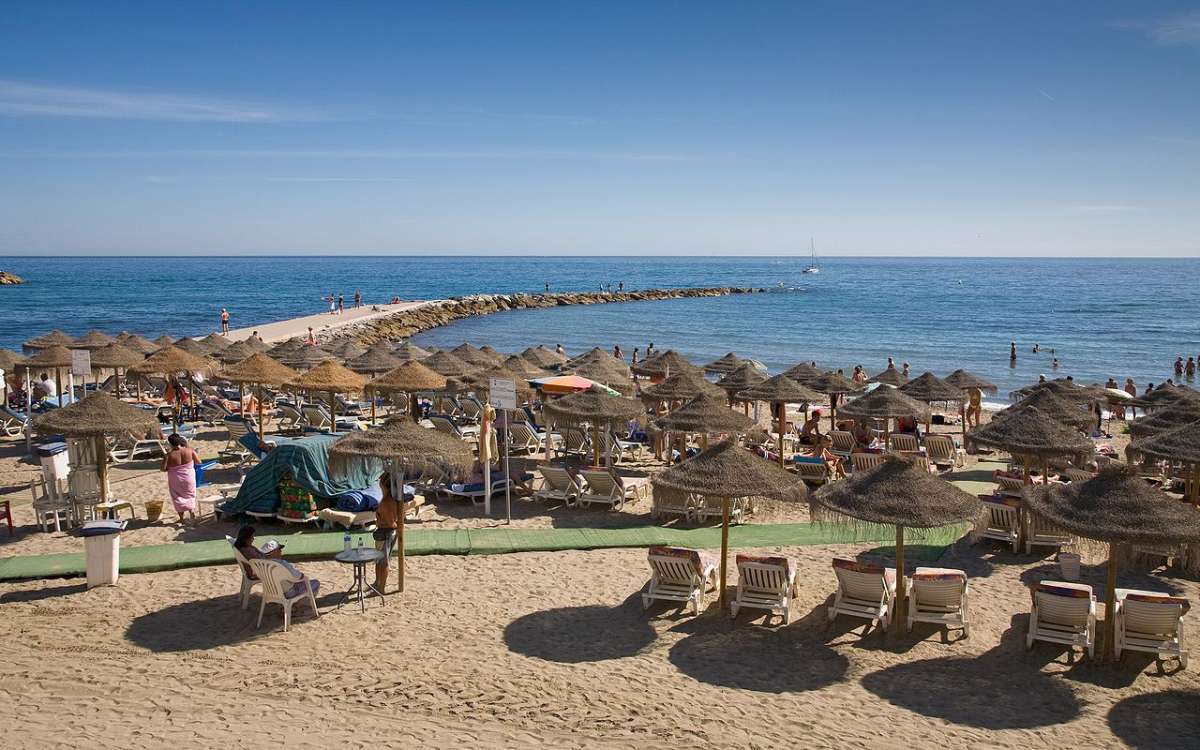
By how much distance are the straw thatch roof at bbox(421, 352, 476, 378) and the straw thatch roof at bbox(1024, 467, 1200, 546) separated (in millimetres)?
13985

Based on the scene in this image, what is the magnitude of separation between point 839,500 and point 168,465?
8.56m

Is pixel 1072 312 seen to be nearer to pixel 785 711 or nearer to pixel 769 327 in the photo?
pixel 769 327

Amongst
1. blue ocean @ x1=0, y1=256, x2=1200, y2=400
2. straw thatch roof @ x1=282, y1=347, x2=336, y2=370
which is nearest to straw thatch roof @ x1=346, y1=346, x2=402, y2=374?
straw thatch roof @ x1=282, y1=347, x2=336, y2=370

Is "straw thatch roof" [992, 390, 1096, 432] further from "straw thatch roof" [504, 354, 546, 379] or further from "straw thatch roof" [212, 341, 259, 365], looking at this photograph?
"straw thatch roof" [212, 341, 259, 365]

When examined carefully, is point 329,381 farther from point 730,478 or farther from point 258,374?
point 730,478

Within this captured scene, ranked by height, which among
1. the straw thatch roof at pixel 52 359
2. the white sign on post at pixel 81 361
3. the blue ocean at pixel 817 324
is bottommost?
the blue ocean at pixel 817 324

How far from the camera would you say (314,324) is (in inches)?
1951

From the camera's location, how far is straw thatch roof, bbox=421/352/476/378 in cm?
2001

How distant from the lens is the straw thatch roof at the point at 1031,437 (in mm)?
11125

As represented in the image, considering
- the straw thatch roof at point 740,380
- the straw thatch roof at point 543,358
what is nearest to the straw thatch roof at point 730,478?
the straw thatch roof at point 740,380

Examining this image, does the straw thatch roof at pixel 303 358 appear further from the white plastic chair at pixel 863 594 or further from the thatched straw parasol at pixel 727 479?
the white plastic chair at pixel 863 594

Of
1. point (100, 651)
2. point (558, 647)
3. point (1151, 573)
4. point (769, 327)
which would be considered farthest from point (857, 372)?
point (769, 327)

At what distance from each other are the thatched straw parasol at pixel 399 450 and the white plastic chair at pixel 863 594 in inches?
165

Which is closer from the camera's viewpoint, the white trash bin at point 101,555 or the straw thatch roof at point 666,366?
the white trash bin at point 101,555
